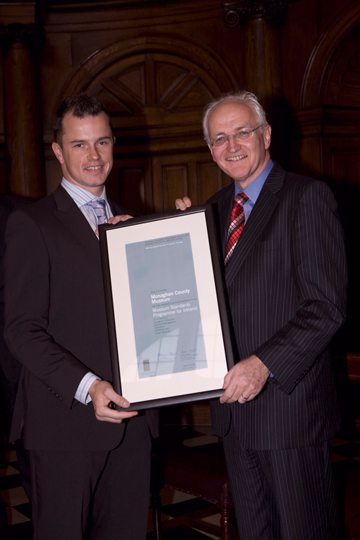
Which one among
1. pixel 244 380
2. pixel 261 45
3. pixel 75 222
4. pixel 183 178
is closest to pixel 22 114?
pixel 183 178

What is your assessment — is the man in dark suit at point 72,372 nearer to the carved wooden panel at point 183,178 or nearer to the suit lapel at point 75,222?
the suit lapel at point 75,222

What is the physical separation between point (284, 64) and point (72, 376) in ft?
14.3

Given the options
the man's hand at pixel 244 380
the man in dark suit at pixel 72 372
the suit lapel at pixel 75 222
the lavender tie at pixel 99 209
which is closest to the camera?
the man's hand at pixel 244 380

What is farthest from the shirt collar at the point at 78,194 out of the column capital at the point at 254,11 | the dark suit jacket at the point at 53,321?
the column capital at the point at 254,11

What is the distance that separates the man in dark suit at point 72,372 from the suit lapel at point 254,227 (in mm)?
411

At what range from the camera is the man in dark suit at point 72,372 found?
243 cm

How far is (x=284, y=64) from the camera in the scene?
6.13 meters

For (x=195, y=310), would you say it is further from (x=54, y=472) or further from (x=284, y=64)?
(x=284, y=64)

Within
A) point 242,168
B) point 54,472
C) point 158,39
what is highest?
point 158,39

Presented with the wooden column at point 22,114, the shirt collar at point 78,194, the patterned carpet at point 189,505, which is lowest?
the patterned carpet at point 189,505

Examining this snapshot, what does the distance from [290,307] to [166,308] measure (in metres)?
0.39

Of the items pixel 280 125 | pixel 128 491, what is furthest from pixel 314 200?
pixel 280 125

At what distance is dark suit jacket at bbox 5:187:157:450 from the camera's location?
2.44 m

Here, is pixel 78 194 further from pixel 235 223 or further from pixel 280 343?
pixel 280 343
